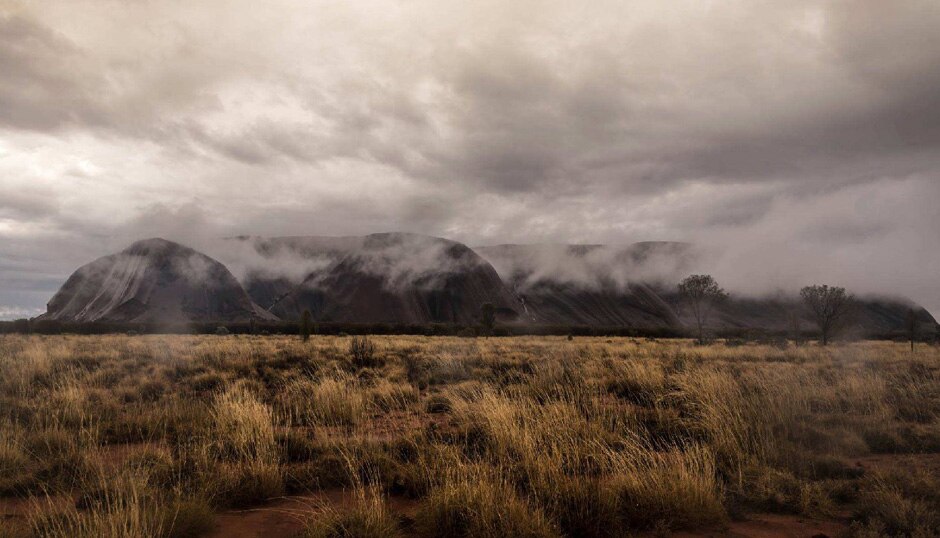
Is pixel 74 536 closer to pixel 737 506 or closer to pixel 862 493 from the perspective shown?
pixel 737 506

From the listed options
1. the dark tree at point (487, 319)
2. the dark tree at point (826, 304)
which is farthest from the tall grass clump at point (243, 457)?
the dark tree at point (487, 319)

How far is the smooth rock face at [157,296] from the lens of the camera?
170m

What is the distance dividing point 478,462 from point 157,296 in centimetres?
20316

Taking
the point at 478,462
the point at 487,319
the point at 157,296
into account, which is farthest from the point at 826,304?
the point at 157,296

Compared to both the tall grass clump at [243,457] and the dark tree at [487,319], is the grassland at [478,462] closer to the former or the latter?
the tall grass clump at [243,457]

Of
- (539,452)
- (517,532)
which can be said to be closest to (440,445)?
(539,452)

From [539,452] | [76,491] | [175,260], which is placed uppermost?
[175,260]

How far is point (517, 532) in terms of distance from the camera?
4383mm

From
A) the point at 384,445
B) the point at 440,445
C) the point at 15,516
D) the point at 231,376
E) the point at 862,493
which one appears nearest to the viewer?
the point at 15,516

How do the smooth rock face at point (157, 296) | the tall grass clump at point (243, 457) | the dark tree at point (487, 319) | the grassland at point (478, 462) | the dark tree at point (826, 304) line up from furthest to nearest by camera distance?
1. the smooth rock face at point (157, 296)
2. the dark tree at point (487, 319)
3. the dark tree at point (826, 304)
4. the tall grass clump at point (243, 457)
5. the grassland at point (478, 462)

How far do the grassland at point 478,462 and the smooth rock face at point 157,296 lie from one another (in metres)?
178

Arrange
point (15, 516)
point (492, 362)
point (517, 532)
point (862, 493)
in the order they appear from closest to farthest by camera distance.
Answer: point (517, 532) → point (15, 516) → point (862, 493) → point (492, 362)

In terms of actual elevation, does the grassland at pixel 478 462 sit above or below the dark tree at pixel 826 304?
below

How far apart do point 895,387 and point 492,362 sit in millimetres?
11354
